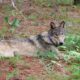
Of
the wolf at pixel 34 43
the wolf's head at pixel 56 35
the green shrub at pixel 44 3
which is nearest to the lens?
the wolf at pixel 34 43

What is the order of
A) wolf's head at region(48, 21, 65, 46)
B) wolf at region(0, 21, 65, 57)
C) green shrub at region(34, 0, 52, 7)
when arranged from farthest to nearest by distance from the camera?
green shrub at region(34, 0, 52, 7)
wolf's head at region(48, 21, 65, 46)
wolf at region(0, 21, 65, 57)

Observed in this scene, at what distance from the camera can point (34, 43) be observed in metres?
9.02

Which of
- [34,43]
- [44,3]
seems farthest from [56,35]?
[44,3]

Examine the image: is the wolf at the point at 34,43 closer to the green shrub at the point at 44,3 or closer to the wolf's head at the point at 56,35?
the wolf's head at the point at 56,35

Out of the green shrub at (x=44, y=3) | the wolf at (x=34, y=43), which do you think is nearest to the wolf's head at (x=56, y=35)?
the wolf at (x=34, y=43)

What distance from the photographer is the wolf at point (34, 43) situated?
8688mm

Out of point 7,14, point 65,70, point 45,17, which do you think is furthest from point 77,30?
point 65,70

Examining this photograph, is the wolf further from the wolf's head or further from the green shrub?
the green shrub

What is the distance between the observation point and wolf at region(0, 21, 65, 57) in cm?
869

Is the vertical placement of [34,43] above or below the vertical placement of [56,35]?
below

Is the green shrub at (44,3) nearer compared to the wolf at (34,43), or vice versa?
the wolf at (34,43)

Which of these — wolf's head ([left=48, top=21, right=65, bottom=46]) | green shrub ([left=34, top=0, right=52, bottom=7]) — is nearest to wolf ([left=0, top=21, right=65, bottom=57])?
wolf's head ([left=48, top=21, right=65, bottom=46])

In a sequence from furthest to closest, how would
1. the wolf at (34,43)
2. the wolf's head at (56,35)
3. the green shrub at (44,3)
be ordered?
the green shrub at (44,3)
the wolf's head at (56,35)
the wolf at (34,43)

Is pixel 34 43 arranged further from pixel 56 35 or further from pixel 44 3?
pixel 44 3
